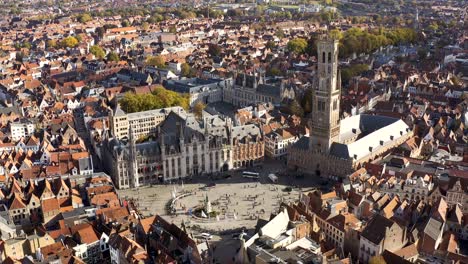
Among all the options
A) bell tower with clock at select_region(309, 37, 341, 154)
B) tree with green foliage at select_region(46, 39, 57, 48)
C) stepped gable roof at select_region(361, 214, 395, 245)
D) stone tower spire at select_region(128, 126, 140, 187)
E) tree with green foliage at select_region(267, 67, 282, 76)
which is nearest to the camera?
stepped gable roof at select_region(361, 214, 395, 245)

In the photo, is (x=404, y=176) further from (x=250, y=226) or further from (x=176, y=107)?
(x=176, y=107)

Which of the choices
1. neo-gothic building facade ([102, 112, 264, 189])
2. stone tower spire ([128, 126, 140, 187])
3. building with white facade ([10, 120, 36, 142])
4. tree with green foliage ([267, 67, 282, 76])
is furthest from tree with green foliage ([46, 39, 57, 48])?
stone tower spire ([128, 126, 140, 187])

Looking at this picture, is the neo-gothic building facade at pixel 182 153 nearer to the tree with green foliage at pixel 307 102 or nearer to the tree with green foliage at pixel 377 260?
the tree with green foliage at pixel 307 102

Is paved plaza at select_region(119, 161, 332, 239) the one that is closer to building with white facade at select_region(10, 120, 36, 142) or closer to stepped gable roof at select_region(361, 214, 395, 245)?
stepped gable roof at select_region(361, 214, 395, 245)

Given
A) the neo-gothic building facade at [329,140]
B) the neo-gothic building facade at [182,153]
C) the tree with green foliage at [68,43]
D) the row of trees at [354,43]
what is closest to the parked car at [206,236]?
the neo-gothic building facade at [182,153]

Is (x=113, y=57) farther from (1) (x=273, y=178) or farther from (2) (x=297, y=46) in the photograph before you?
Answer: (1) (x=273, y=178)

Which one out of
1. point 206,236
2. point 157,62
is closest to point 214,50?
point 157,62

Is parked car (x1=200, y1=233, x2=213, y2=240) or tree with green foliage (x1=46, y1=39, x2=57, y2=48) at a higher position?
tree with green foliage (x1=46, y1=39, x2=57, y2=48)
